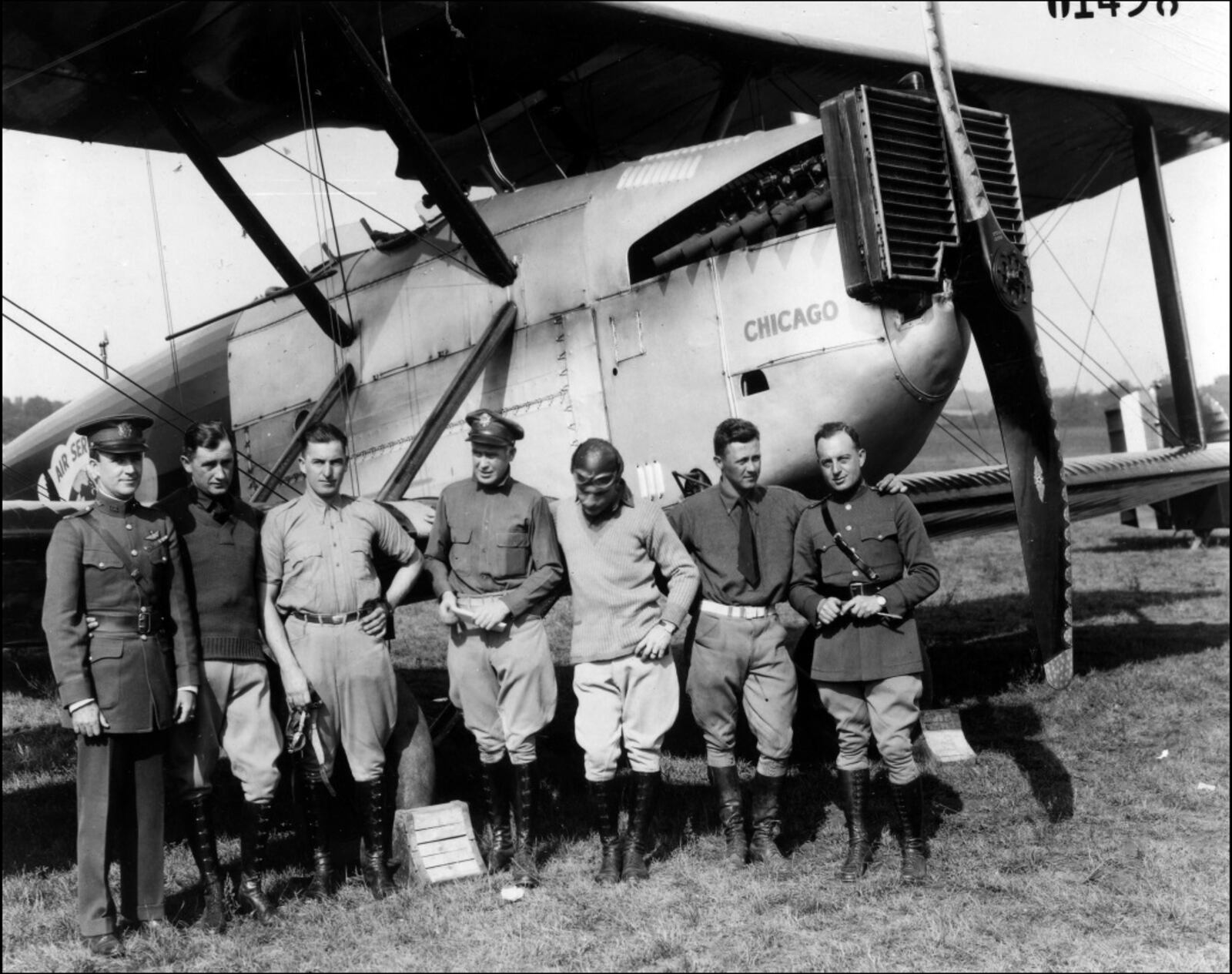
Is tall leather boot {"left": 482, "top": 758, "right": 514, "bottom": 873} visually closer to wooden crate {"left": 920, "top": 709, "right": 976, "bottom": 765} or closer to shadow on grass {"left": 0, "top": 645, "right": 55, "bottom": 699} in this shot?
wooden crate {"left": 920, "top": 709, "right": 976, "bottom": 765}

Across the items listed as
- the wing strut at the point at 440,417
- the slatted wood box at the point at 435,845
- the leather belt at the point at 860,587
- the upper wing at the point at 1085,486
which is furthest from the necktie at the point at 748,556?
the upper wing at the point at 1085,486

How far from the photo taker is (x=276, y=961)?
3.59 m

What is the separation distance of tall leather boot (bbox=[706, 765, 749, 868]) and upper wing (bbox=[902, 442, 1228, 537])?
3.57 m

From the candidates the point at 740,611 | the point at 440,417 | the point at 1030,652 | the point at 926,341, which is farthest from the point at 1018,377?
the point at 1030,652

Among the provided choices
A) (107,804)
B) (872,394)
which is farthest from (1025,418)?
(107,804)

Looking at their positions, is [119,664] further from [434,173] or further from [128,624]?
[434,173]

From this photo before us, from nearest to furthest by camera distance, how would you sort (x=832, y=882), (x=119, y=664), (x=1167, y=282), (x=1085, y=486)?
1. (x=119, y=664)
2. (x=832, y=882)
3. (x=1085, y=486)
4. (x=1167, y=282)

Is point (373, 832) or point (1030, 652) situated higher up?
point (1030, 652)

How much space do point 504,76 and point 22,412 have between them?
46.7 meters

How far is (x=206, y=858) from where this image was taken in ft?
13.0

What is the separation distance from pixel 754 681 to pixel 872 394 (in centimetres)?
158

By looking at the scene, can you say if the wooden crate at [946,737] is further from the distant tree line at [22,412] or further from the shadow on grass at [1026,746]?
the distant tree line at [22,412]

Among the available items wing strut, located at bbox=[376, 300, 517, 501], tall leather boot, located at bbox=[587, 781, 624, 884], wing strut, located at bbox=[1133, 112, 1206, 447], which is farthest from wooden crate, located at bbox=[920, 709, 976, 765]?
wing strut, located at bbox=[1133, 112, 1206, 447]

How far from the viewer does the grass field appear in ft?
11.4
